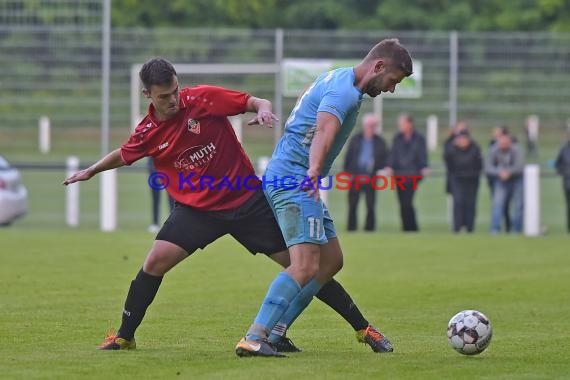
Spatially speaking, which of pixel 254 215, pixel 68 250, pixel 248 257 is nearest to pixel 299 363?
pixel 254 215

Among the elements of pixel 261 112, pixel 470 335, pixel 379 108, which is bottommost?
pixel 470 335

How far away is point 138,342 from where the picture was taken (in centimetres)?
988

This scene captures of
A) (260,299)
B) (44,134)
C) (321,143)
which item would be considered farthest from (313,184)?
(44,134)

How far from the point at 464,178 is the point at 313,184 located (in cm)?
1607

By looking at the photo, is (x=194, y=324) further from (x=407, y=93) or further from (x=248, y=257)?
(x=407, y=93)

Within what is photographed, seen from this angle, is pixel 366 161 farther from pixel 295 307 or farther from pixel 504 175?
pixel 295 307

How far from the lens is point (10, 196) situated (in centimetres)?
2425

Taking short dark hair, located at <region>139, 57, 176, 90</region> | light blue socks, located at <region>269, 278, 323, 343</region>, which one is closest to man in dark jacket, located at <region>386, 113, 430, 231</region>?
light blue socks, located at <region>269, 278, 323, 343</region>

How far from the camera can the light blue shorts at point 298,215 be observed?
8719mm

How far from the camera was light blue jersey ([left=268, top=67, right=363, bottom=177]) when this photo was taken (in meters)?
8.52

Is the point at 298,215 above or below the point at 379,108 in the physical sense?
below

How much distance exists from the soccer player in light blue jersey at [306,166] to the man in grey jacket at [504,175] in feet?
50.2

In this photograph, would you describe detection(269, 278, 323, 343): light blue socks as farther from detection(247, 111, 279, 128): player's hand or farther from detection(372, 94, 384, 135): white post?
detection(372, 94, 384, 135): white post

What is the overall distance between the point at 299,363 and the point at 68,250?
36.8ft
